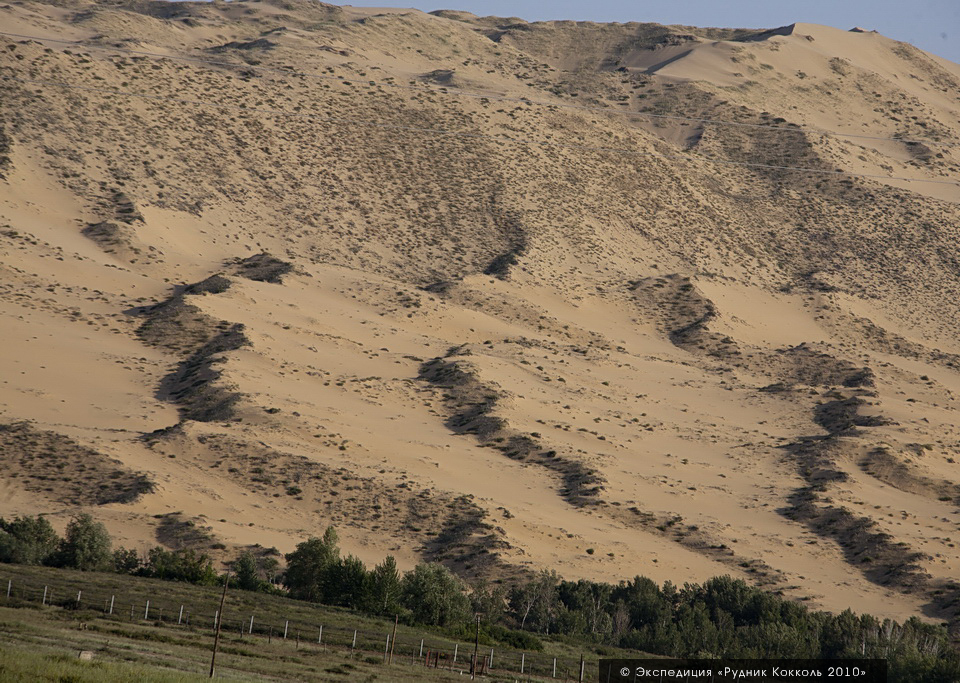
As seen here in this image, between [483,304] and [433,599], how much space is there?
1652 inches

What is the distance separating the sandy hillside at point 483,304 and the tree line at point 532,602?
299cm

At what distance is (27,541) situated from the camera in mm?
44719

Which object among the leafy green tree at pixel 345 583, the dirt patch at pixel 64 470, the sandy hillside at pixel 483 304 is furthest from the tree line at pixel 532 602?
the sandy hillside at pixel 483 304

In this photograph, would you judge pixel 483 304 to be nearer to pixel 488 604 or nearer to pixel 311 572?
pixel 488 604

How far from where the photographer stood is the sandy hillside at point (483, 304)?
177 ft

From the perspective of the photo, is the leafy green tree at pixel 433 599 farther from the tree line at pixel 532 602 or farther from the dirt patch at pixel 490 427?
the dirt patch at pixel 490 427

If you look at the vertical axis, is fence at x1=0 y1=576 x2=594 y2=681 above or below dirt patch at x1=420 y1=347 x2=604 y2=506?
below

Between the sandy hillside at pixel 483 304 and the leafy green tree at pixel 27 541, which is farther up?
the sandy hillside at pixel 483 304

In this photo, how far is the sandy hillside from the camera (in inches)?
2121

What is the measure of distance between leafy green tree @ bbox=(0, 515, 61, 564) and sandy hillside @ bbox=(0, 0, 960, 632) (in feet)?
9.76

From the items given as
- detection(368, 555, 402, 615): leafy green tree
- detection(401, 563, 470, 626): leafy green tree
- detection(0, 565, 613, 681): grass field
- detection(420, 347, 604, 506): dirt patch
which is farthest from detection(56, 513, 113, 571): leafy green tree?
detection(420, 347, 604, 506): dirt patch

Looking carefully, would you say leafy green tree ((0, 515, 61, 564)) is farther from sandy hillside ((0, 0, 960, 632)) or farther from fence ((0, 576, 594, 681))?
fence ((0, 576, 594, 681))

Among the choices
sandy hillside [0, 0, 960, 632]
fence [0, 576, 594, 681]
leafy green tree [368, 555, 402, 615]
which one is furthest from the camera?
sandy hillside [0, 0, 960, 632]

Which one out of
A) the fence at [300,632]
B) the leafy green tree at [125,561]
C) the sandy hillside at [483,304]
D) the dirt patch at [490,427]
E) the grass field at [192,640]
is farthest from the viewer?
the dirt patch at [490,427]
